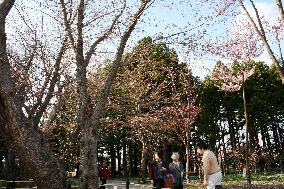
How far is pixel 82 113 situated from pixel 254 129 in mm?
41742

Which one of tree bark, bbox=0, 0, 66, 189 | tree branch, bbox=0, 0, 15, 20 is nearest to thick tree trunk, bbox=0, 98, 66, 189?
tree bark, bbox=0, 0, 66, 189

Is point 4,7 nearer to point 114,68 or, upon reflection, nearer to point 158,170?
point 114,68

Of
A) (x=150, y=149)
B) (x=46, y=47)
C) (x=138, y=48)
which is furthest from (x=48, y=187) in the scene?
(x=150, y=149)

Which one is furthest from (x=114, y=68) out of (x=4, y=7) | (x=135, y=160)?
(x=135, y=160)

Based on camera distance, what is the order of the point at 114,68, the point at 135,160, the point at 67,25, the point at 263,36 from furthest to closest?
the point at 135,160
the point at 263,36
the point at 67,25
the point at 114,68

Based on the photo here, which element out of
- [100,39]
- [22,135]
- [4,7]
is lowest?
[22,135]

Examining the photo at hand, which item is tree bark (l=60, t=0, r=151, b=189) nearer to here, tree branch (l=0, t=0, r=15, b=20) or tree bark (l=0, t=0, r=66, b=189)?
tree bark (l=0, t=0, r=66, b=189)

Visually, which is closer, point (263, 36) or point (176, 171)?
point (176, 171)

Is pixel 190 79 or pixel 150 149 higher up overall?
pixel 190 79

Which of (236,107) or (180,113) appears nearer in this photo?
(180,113)

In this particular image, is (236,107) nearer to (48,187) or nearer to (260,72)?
(260,72)

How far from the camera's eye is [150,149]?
32.4m

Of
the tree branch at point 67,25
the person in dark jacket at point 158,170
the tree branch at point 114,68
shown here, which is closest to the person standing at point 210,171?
the tree branch at point 114,68

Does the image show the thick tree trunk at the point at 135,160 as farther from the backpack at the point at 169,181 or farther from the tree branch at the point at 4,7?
the tree branch at the point at 4,7
